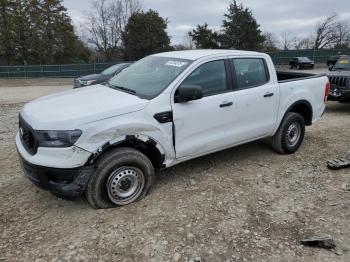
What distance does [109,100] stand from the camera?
3.80 m

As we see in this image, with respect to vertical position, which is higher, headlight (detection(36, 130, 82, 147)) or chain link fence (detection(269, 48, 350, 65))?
chain link fence (detection(269, 48, 350, 65))

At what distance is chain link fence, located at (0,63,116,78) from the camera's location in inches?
1312

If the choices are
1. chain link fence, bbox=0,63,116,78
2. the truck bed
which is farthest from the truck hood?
chain link fence, bbox=0,63,116,78

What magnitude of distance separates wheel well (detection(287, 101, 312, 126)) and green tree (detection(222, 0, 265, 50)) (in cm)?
3728

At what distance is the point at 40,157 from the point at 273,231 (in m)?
2.56

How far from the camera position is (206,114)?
4156 millimetres

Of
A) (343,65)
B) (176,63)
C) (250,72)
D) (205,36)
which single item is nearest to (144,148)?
(176,63)

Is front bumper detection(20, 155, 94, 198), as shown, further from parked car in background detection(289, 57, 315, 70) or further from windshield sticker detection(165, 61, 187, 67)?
parked car in background detection(289, 57, 315, 70)

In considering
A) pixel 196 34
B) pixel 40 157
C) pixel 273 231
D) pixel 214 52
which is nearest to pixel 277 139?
pixel 214 52

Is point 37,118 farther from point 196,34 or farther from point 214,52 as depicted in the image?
point 196,34

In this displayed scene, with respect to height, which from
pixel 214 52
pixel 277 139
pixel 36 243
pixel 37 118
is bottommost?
pixel 36 243

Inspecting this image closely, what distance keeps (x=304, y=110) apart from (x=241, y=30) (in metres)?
37.6

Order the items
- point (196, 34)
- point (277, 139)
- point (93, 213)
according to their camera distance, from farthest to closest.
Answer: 1. point (196, 34)
2. point (277, 139)
3. point (93, 213)

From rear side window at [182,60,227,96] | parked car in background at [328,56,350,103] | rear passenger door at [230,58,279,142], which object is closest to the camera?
rear side window at [182,60,227,96]
